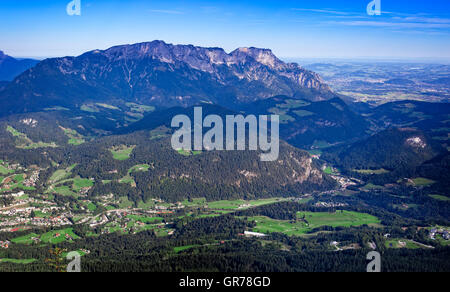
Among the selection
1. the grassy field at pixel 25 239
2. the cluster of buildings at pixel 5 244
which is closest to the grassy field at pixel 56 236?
the grassy field at pixel 25 239

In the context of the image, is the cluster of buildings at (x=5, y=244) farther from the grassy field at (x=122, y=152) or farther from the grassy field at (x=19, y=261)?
the grassy field at (x=122, y=152)

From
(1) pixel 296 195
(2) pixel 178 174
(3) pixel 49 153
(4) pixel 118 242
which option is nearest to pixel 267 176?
(1) pixel 296 195

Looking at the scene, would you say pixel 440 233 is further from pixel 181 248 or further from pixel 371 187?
pixel 181 248

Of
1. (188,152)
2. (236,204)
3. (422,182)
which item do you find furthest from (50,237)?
(422,182)

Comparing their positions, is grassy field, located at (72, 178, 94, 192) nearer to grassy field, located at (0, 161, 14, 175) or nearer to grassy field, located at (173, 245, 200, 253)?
grassy field, located at (0, 161, 14, 175)
